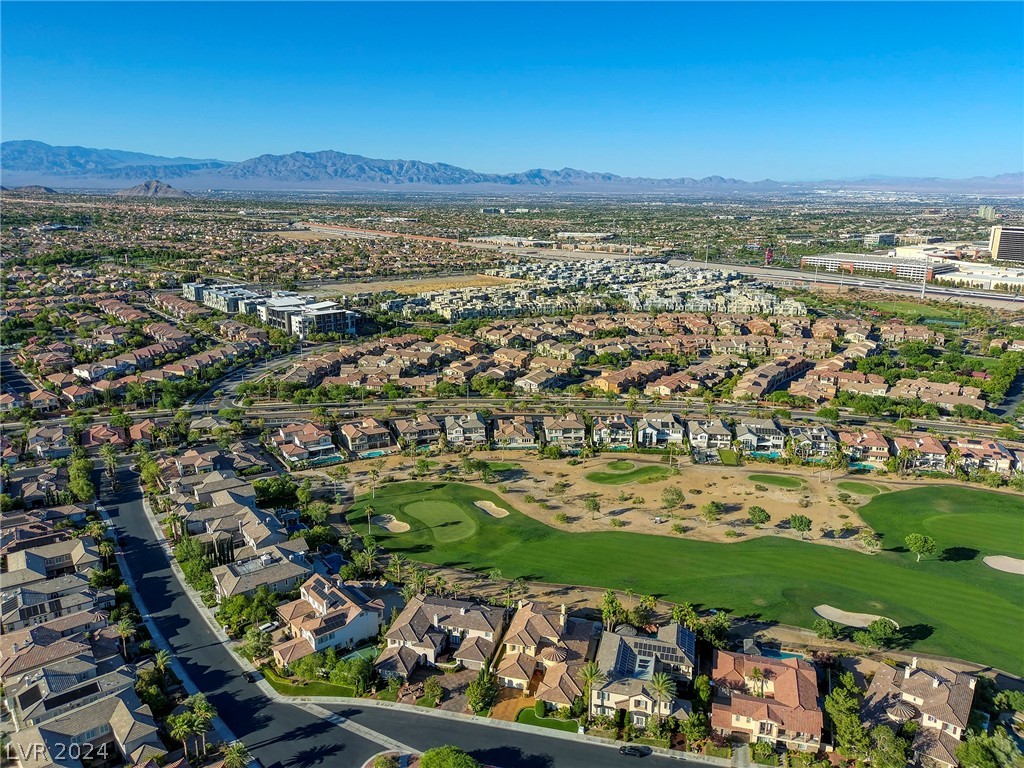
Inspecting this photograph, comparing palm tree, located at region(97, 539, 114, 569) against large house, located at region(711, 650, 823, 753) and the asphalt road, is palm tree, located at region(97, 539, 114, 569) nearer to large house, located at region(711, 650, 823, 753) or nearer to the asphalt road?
the asphalt road

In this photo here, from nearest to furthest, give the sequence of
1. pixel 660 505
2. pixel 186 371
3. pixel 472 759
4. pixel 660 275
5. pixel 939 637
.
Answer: pixel 472 759
pixel 939 637
pixel 660 505
pixel 186 371
pixel 660 275

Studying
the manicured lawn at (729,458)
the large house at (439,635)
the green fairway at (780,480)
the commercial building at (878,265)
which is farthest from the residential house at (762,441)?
the commercial building at (878,265)

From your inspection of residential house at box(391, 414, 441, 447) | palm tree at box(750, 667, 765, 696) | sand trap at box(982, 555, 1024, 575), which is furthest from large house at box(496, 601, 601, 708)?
residential house at box(391, 414, 441, 447)

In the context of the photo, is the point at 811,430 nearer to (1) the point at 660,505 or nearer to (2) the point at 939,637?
(1) the point at 660,505

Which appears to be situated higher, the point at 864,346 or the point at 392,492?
the point at 864,346

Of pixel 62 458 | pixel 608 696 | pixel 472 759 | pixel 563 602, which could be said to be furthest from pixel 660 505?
pixel 62 458

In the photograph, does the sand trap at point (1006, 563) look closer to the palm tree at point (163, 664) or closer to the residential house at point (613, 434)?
the residential house at point (613, 434)
